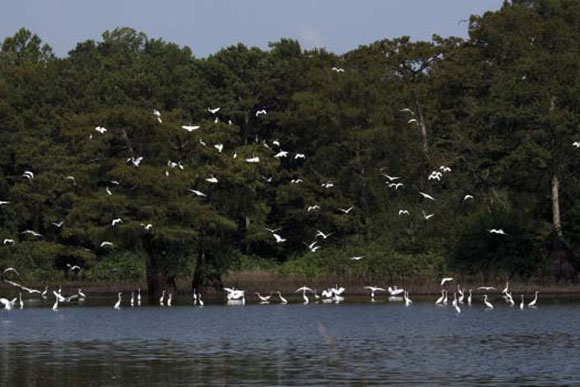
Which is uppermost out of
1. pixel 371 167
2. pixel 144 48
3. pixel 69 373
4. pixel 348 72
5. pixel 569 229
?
pixel 144 48

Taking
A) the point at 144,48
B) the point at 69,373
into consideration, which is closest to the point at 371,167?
the point at 144,48

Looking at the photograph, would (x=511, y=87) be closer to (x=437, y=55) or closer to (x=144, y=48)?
(x=437, y=55)

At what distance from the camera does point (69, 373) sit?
30.8 metres

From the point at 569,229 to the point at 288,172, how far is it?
2253 cm

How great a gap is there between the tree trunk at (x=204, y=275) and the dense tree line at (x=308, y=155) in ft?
0.31

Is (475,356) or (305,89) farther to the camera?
(305,89)

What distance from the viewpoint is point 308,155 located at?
84.5 m

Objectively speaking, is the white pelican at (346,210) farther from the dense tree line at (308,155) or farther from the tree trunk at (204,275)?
the tree trunk at (204,275)

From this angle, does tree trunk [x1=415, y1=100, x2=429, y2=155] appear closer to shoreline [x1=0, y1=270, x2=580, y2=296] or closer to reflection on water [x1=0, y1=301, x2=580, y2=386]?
shoreline [x1=0, y1=270, x2=580, y2=296]

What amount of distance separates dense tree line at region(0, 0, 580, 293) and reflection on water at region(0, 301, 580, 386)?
12043 mm

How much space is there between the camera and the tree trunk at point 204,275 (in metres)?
65.8

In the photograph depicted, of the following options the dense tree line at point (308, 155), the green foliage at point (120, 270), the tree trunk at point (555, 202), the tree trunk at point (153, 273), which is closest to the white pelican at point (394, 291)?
the dense tree line at point (308, 155)

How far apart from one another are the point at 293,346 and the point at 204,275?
94.4 feet

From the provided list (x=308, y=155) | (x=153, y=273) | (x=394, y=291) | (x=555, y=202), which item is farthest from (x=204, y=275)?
(x=308, y=155)
